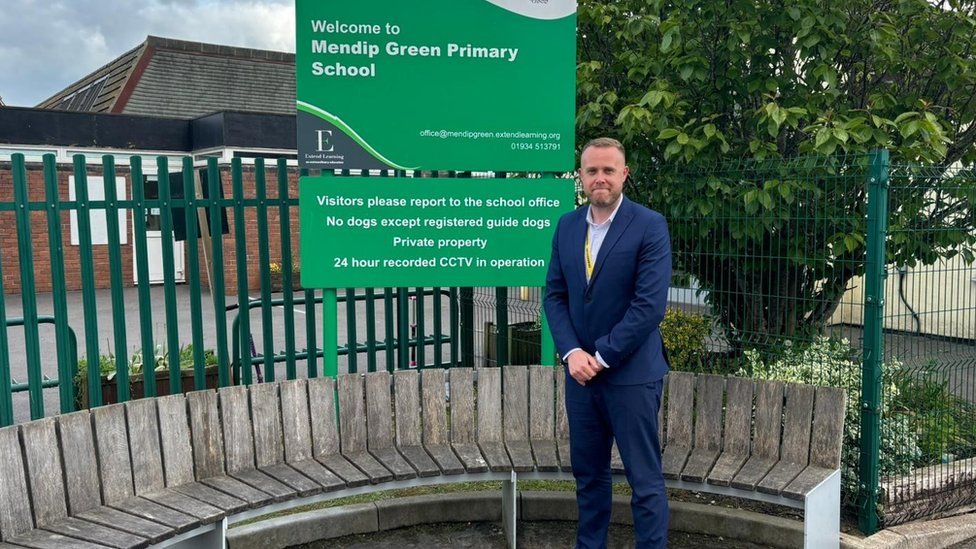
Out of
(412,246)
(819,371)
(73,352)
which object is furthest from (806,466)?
(73,352)

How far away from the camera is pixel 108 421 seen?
3.40 metres

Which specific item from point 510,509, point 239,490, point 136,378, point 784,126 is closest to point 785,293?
point 784,126

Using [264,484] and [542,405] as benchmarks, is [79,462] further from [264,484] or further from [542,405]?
[542,405]

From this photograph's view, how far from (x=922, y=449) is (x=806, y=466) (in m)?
1.31

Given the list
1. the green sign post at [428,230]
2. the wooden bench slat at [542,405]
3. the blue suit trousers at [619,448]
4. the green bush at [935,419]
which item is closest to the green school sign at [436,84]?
the green sign post at [428,230]

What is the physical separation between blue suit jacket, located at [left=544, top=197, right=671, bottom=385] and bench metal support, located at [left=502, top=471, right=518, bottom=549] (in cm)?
85

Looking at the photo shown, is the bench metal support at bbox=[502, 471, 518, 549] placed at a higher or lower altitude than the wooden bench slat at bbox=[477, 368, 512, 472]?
lower

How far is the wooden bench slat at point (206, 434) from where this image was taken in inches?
145

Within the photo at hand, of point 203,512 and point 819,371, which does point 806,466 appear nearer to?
point 819,371

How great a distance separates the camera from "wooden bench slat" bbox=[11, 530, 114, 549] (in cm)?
300

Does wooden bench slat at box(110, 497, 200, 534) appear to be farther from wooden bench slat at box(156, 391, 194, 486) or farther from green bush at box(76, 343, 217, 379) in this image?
green bush at box(76, 343, 217, 379)

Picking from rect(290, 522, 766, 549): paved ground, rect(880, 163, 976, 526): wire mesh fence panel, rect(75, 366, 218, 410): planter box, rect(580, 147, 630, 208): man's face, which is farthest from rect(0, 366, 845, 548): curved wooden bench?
rect(75, 366, 218, 410): planter box

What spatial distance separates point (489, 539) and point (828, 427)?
1.73 meters

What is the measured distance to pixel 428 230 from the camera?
4.59 m
